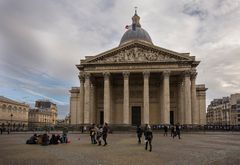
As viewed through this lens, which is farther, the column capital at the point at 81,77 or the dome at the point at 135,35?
the dome at the point at 135,35

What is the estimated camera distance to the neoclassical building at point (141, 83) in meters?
55.2

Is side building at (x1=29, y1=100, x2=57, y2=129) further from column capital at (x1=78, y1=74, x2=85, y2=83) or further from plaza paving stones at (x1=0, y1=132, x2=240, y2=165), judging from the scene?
plaza paving stones at (x1=0, y1=132, x2=240, y2=165)

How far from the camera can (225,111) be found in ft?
432

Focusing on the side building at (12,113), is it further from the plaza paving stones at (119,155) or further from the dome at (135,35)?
the plaza paving stones at (119,155)

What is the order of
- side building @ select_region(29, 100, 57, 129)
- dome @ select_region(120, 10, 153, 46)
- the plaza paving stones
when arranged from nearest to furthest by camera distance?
the plaza paving stones < dome @ select_region(120, 10, 153, 46) < side building @ select_region(29, 100, 57, 129)

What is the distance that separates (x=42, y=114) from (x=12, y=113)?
37765mm

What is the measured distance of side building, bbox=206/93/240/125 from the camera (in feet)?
399

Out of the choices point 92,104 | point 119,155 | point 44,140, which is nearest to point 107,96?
point 92,104

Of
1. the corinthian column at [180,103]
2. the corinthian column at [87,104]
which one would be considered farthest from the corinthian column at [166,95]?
the corinthian column at [87,104]

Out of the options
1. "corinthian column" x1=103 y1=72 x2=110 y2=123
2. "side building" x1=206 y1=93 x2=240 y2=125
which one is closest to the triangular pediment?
"corinthian column" x1=103 y1=72 x2=110 y2=123

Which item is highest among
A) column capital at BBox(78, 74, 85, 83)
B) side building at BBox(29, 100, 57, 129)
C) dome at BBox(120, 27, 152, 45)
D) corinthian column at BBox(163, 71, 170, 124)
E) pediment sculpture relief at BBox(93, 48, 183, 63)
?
dome at BBox(120, 27, 152, 45)

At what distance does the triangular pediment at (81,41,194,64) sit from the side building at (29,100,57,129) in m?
61.2

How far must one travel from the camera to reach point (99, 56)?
57.0 meters

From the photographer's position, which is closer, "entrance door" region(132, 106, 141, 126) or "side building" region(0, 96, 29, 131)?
"entrance door" region(132, 106, 141, 126)
